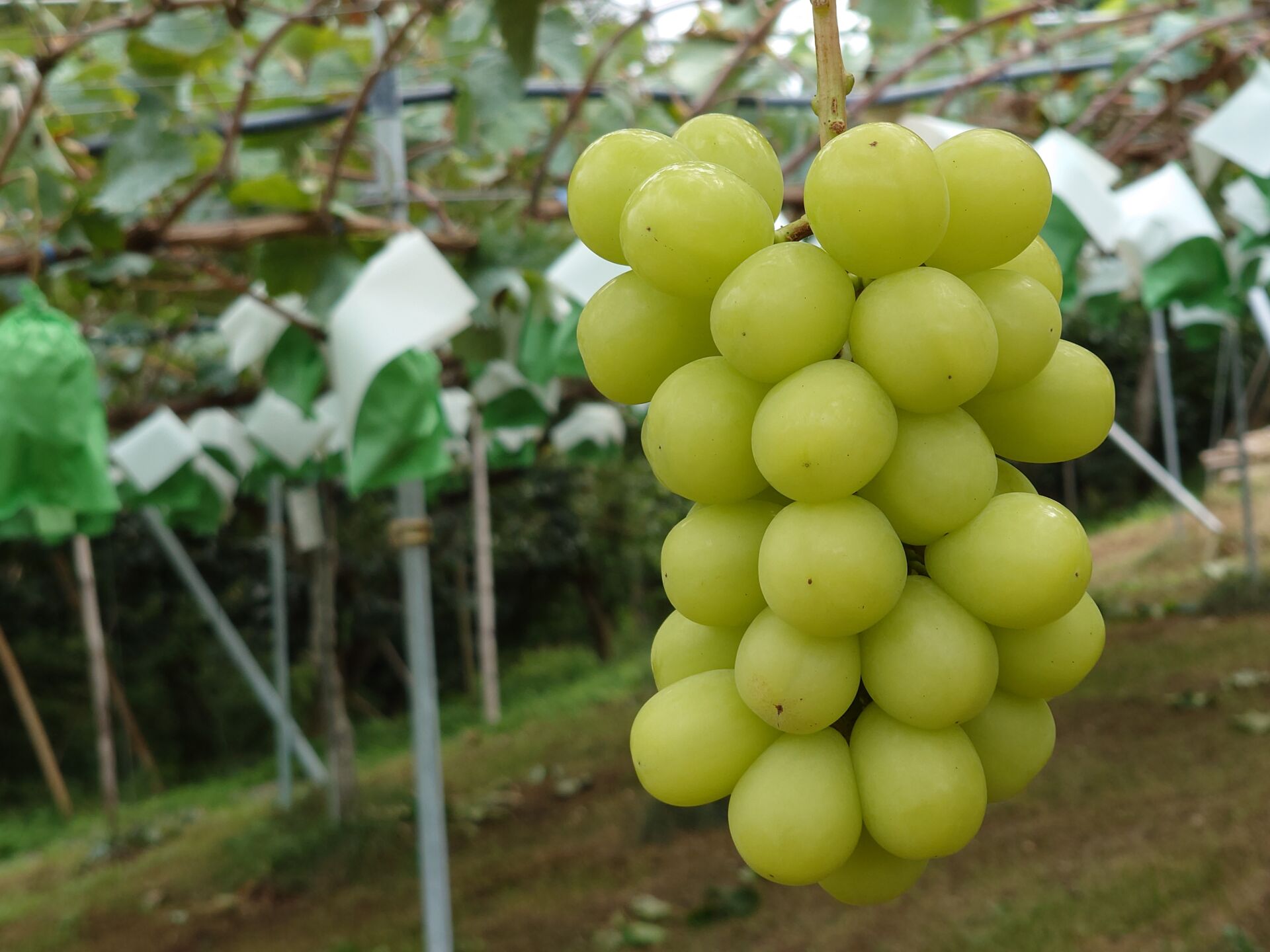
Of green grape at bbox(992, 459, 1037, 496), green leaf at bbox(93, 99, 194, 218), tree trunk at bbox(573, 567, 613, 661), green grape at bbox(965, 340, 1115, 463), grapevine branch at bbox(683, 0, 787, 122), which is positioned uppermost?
grapevine branch at bbox(683, 0, 787, 122)

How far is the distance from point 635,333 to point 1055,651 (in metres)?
0.26

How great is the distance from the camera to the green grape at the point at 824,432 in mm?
478

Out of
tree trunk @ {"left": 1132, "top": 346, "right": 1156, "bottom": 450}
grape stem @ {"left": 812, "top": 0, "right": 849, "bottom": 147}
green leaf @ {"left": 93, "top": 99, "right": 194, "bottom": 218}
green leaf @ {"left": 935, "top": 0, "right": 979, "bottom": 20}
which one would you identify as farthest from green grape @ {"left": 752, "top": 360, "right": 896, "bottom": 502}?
tree trunk @ {"left": 1132, "top": 346, "right": 1156, "bottom": 450}

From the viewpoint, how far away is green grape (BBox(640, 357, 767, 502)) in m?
0.53

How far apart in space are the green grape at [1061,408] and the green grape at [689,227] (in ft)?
0.53

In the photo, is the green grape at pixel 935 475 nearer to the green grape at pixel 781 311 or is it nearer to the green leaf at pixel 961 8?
the green grape at pixel 781 311

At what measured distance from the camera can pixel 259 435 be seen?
3.49 meters

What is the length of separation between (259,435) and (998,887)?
254 centimetres

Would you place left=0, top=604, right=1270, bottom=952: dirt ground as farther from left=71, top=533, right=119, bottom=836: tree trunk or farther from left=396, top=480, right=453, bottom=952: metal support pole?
left=396, top=480, right=453, bottom=952: metal support pole

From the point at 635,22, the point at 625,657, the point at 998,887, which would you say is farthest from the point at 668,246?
the point at 625,657

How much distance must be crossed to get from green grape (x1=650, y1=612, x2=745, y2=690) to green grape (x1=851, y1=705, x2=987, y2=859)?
0.32 ft

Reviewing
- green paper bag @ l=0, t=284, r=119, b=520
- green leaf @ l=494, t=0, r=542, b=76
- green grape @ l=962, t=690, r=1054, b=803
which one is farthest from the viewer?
green leaf @ l=494, t=0, r=542, b=76

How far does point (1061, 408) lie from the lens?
56cm

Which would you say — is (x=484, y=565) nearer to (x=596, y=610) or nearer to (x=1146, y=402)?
(x=596, y=610)
